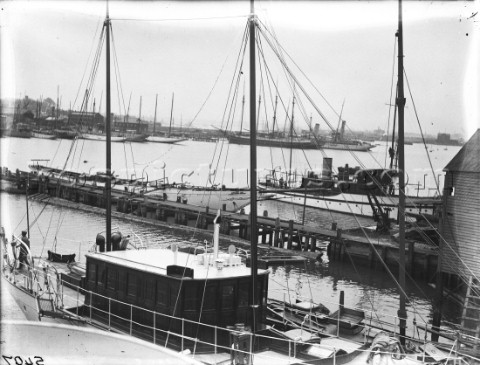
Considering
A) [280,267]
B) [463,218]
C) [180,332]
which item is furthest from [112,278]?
[280,267]

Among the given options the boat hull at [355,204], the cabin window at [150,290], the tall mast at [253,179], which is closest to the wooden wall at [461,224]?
the tall mast at [253,179]

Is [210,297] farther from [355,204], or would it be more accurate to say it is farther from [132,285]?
[355,204]

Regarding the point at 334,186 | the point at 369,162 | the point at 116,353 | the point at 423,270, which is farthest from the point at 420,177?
the point at 116,353

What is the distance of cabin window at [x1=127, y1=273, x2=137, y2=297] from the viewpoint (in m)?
16.2

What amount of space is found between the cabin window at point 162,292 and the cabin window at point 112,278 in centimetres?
189

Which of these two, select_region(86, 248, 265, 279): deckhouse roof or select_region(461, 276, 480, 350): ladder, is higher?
select_region(86, 248, 265, 279): deckhouse roof

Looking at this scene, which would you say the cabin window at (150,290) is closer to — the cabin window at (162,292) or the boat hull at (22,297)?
the cabin window at (162,292)

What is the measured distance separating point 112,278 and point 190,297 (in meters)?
3.14

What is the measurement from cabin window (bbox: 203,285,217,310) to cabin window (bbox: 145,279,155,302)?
5.14ft

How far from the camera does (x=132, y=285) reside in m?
16.3

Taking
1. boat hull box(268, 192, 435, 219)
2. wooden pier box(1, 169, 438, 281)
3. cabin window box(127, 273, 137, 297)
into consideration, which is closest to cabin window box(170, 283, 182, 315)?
cabin window box(127, 273, 137, 297)

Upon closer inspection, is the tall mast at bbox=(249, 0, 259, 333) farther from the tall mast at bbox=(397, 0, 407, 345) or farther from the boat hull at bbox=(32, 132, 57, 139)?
the boat hull at bbox=(32, 132, 57, 139)

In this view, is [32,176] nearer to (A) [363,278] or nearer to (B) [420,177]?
(A) [363,278]

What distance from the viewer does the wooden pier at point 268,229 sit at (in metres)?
37.1
